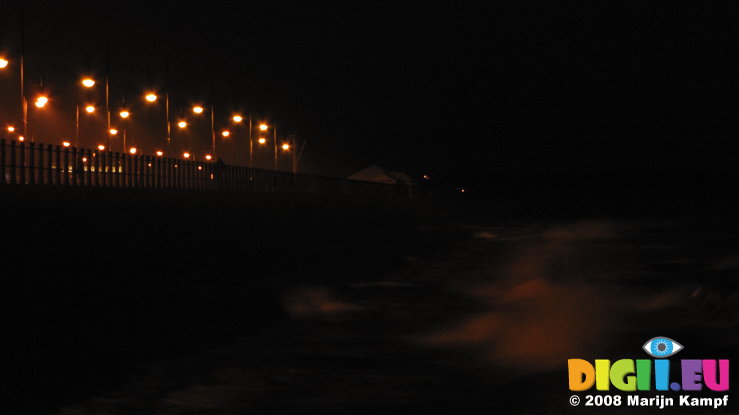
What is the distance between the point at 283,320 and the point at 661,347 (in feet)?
24.3

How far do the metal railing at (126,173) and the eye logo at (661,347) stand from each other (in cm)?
1313

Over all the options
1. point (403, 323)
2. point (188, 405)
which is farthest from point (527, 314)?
point (188, 405)

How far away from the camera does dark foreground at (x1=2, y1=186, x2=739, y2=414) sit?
1288 cm

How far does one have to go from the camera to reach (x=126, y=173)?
116ft

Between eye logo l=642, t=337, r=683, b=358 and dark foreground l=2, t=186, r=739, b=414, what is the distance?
1.03 feet

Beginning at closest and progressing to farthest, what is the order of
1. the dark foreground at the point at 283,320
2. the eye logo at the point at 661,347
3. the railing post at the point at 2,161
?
1. the dark foreground at the point at 283,320
2. the eye logo at the point at 661,347
3. the railing post at the point at 2,161

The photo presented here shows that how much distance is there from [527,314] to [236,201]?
16550 millimetres

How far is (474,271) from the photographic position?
116ft

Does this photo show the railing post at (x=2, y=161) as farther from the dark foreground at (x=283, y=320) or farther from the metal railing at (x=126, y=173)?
the dark foreground at (x=283, y=320)

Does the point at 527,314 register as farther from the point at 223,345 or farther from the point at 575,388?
the point at 575,388

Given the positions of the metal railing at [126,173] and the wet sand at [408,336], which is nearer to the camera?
the wet sand at [408,336]

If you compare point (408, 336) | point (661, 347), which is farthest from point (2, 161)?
point (661, 347)

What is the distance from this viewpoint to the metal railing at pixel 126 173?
92.8ft

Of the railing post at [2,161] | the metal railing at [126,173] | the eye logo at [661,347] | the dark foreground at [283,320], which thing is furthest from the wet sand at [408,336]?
the metal railing at [126,173]
